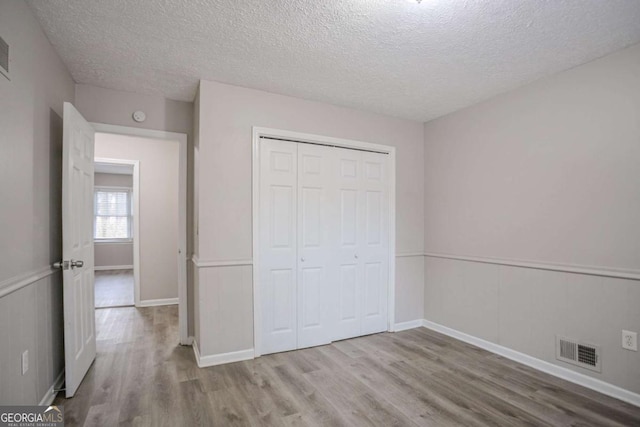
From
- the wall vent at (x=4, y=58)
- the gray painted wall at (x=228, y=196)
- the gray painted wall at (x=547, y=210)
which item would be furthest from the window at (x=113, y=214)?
the gray painted wall at (x=547, y=210)

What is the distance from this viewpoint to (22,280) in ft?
6.14

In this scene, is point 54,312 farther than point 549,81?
No

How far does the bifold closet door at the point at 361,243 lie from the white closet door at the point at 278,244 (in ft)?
1.76

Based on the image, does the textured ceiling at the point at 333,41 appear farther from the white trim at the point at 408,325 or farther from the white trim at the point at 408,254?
the white trim at the point at 408,325

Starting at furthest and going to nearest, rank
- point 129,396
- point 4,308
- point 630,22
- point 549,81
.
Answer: point 549,81 < point 129,396 < point 630,22 < point 4,308

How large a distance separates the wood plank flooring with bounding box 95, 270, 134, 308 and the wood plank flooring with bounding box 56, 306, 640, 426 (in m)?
2.02

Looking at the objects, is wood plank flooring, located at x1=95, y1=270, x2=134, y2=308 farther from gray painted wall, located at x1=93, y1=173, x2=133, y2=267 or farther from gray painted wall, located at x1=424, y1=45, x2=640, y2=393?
gray painted wall, located at x1=424, y1=45, x2=640, y2=393

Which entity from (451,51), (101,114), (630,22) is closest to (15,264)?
(101,114)

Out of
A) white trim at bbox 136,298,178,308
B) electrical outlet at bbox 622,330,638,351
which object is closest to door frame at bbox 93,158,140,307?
white trim at bbox 136,298,178,308

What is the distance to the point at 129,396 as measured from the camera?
2.38m

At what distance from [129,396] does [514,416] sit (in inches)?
106

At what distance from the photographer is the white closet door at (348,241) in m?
3.58

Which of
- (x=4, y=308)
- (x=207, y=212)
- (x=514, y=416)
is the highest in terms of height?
(x=207, y=212)

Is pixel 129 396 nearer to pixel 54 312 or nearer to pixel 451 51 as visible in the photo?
pixel 54 312
